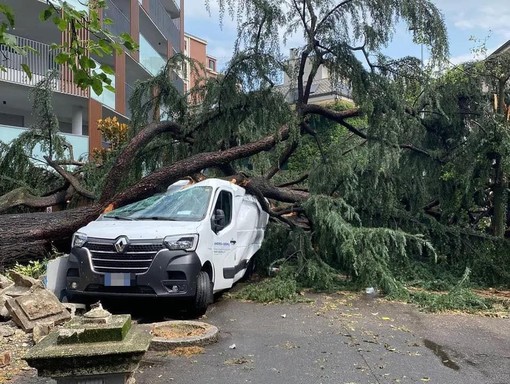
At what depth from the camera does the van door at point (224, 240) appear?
26.3ft

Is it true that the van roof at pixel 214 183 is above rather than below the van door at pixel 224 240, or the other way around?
above

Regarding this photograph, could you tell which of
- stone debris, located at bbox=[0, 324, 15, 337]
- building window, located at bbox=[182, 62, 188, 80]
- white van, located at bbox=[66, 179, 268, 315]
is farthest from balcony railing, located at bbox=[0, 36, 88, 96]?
stone debris, located at bbox=[0, 324, 15, 337]

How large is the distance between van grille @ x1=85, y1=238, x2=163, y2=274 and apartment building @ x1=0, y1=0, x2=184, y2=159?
661cm

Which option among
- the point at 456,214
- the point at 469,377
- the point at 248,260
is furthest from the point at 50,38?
the point at 469,377

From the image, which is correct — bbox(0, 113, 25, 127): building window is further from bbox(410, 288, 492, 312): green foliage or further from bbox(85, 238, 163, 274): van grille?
bbox(410, 288, 492, 312): green foliage

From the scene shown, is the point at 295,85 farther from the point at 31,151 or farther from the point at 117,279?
the point at 31,151

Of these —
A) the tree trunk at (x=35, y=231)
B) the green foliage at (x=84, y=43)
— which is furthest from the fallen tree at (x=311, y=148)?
the green foliage at (x=84, y=43)

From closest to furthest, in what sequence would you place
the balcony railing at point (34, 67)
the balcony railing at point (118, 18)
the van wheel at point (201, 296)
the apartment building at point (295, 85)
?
the van wheel at point (201, 296) < the apartment building at point (295, 85) < the balcony railing at point (34, 67) < the balcony railing at point (118, 18)

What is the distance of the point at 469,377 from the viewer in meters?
5.02

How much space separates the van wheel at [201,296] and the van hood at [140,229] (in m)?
0.69

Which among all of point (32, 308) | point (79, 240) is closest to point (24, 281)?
point (32, 308)

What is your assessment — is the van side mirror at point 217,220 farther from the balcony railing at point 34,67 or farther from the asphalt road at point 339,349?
the balcony railing at point 34,67

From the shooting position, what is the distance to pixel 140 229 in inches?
287

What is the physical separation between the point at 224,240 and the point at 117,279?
6.53ft
